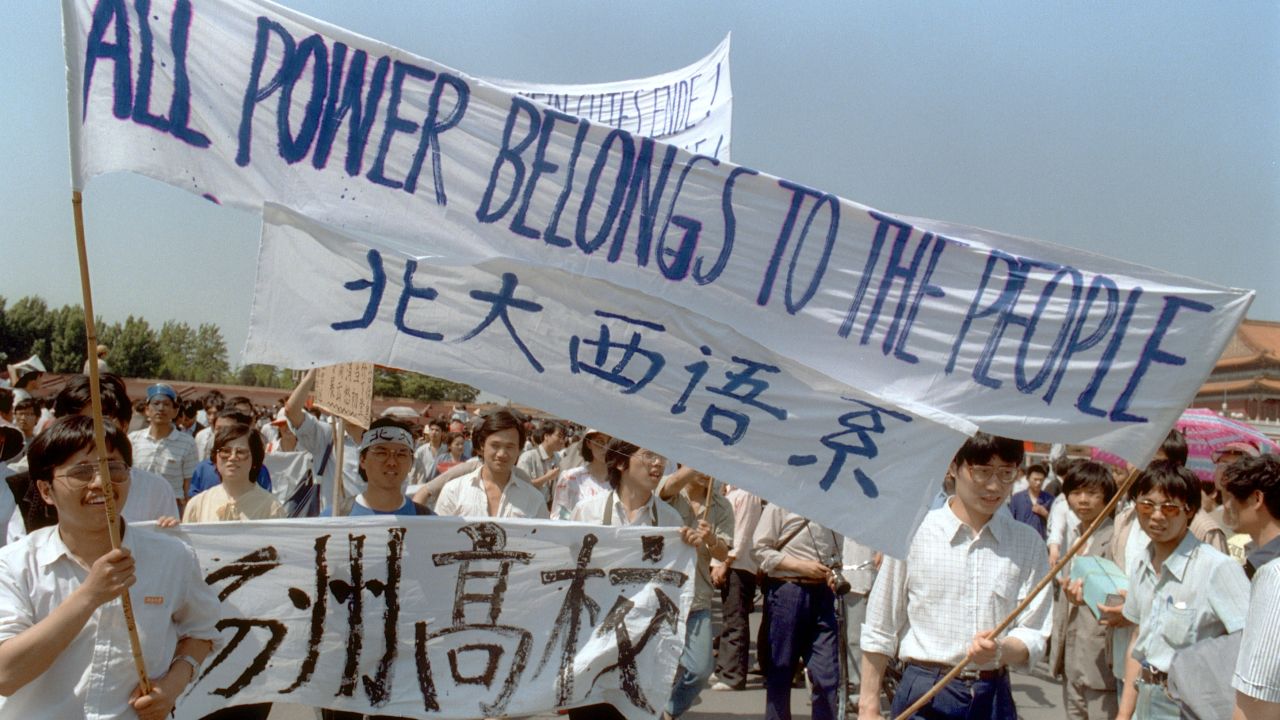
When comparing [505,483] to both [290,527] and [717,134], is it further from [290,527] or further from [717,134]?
[717,134]

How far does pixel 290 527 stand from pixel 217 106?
5.34 feet

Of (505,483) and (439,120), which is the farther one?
(505,483)

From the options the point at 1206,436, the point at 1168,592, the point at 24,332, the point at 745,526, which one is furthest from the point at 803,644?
the point at 24,332

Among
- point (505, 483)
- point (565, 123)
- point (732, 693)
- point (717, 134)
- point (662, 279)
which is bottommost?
point (732, 693)

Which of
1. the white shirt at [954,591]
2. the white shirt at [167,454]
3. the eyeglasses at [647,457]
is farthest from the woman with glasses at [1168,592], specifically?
the white shirt at [167,454]

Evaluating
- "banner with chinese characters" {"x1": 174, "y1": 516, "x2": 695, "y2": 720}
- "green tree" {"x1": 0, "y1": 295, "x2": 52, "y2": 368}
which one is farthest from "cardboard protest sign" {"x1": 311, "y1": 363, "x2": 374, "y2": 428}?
"green tree" {"x1": 0, "y1": 295, "x2": 52, "y2": 368}

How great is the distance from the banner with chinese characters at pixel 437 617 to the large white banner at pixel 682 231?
52.9 inches

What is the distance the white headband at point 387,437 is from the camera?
4324 millimetres

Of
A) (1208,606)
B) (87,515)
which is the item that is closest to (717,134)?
(1208,606)

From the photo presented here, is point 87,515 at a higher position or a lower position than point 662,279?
lower

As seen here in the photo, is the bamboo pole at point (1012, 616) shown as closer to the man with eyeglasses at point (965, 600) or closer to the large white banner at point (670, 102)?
the man with eyeglasses at point (965, 600)

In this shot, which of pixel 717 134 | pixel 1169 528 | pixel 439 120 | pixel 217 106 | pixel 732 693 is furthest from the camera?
pixel 717 134

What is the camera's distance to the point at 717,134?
8.54 m

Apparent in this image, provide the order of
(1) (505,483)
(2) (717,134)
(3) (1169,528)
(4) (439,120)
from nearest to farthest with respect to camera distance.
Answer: (4) (439,120) < (3) (1169,528) < (1) (505,483) < (2) (717,134)
